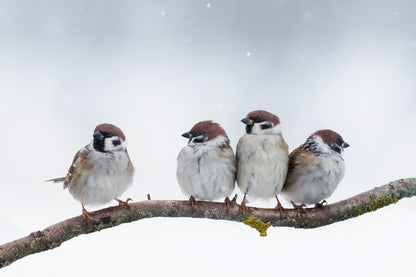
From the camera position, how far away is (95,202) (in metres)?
3.60

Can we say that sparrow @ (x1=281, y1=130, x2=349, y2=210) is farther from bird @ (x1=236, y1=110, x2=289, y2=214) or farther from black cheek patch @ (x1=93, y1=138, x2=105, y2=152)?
black cheek patch @ (x1=93, y1=138, x2=105, y2=152)

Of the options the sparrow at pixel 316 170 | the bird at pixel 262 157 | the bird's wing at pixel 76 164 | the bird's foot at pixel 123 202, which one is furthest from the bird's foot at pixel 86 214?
the sparrow at pixel 316 170

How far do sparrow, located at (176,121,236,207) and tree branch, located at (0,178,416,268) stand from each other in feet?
0.32

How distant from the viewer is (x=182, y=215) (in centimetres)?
356

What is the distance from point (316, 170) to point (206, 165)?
0.81 m

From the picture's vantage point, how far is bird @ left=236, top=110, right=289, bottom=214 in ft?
11.8

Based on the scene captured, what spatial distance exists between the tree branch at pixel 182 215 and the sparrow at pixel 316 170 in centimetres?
12

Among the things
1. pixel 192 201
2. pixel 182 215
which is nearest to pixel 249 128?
pixel 192 201

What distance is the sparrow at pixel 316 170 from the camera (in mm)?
3736

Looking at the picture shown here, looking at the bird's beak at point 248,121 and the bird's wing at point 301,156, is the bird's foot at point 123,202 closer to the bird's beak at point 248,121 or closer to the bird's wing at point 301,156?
the bird's beak at point 248,121

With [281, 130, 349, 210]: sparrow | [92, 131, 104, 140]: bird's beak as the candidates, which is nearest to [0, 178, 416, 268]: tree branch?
[281, 130, 349, 210]: sparrow

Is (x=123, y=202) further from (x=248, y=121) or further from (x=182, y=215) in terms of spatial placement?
(x=248, y=121)

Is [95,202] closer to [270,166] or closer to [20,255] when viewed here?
[20,255]

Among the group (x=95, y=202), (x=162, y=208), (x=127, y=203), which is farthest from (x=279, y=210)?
(x=95, y=202)
